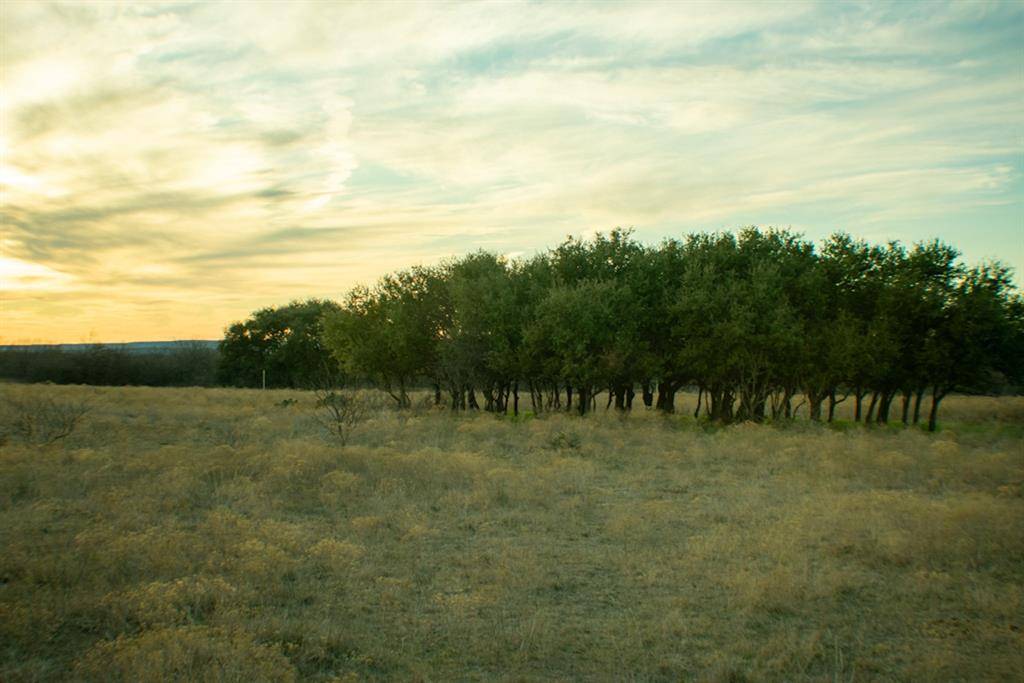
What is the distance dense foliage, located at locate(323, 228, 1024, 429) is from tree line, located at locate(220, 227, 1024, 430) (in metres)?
0.08

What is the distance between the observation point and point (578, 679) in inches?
253

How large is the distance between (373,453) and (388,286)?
25.3m

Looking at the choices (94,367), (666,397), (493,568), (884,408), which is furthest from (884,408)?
(94,367)

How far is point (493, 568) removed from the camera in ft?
32.5

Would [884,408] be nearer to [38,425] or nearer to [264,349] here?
[38,425]

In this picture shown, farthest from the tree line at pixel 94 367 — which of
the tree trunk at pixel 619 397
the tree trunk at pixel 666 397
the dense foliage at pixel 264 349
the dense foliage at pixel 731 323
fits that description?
the tree trunk at pixel 666 397

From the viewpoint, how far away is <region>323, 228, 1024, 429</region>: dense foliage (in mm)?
33812

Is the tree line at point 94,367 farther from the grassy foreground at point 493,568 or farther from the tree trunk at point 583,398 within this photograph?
the grassy foreground at point 493,568

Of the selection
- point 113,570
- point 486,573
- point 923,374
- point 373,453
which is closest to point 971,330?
point 923,374

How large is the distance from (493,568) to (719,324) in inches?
1015

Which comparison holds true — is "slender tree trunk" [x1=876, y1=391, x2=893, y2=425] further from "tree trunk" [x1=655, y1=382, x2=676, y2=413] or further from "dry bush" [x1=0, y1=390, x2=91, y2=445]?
"dry bush" [x1=0, y1=390, x2=91, y2=445]

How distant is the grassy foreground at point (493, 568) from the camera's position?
22.2 ft

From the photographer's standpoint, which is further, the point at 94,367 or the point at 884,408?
the point at 94,367

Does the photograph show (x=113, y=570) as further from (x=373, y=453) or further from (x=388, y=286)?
(x=388, y=286)
